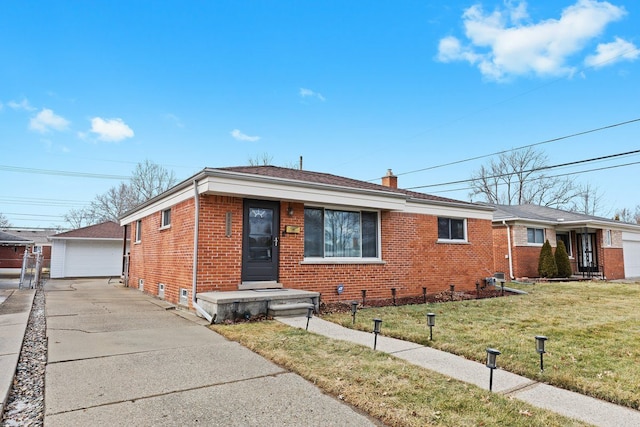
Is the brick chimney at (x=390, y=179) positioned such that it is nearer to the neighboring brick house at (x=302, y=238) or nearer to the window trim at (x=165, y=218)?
the neighboring brick house at (x=302, y=238)

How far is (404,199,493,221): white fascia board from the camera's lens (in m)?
11.6

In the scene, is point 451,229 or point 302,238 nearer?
point 302,238

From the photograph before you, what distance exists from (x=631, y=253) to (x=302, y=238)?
79.8 ft

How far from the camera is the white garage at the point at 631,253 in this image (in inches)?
899

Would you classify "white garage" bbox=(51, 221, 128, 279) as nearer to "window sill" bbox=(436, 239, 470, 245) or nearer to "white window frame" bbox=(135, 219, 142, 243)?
"white window frame" bbox=(135, 219, 142, 243)

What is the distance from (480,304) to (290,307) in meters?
5.34

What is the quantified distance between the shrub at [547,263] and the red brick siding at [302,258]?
6.98 m

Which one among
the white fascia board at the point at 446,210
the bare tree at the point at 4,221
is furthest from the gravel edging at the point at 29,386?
the bare tree at the point at 4,221

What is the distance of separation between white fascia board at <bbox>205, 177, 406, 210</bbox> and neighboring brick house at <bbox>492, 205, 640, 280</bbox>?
443 inches

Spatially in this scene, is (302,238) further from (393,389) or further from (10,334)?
(393,389)

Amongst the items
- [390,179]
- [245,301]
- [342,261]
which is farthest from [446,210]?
[245,301]

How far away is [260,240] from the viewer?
8.73 metres

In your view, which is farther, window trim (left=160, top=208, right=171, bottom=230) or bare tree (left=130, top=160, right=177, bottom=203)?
bare tree (left=130, top=160, right=177, bottom=203)

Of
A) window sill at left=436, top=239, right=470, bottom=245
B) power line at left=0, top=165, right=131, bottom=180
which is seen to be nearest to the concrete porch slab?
window sill at left=436, top=239, right=470, bottom=245
